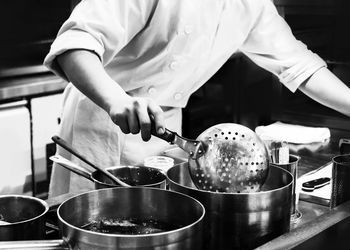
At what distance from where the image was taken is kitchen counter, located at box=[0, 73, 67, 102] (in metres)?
2.55

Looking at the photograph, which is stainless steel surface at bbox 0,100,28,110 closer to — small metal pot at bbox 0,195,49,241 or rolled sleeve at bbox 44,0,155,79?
rolled sleeve at bbox 44,0,155,79

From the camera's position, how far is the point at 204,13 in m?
1.67

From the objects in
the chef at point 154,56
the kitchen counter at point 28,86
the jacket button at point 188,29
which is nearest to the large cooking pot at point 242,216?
the chef at point 154,56

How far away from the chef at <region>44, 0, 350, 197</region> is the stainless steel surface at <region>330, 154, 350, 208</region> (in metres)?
0.51

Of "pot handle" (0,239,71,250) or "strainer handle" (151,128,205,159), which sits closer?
"pot handle" (0,239,71,250)

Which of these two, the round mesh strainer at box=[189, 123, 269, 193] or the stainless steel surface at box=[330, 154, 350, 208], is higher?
the round mesh strainer at box=[189, 123, 269, 193]

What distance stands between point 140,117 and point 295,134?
49.4 inches

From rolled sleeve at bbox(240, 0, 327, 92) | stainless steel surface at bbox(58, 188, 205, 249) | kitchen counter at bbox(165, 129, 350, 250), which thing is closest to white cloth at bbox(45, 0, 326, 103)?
rolled sleeve at bbox(240, 0, 327, 92)

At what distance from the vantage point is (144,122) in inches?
38.4

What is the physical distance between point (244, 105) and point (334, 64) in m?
0.60

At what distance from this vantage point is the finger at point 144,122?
0.98 meters

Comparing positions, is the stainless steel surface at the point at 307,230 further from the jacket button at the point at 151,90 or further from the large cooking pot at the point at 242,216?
the jacket button at the point at 151,90

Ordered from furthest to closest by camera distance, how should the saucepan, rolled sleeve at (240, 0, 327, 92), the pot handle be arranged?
1. rolled sleeve at (240, 0, 327, 92)
2. the saucepan
3. the pot handle

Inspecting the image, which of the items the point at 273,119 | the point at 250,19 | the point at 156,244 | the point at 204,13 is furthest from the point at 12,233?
the point at 273,119
